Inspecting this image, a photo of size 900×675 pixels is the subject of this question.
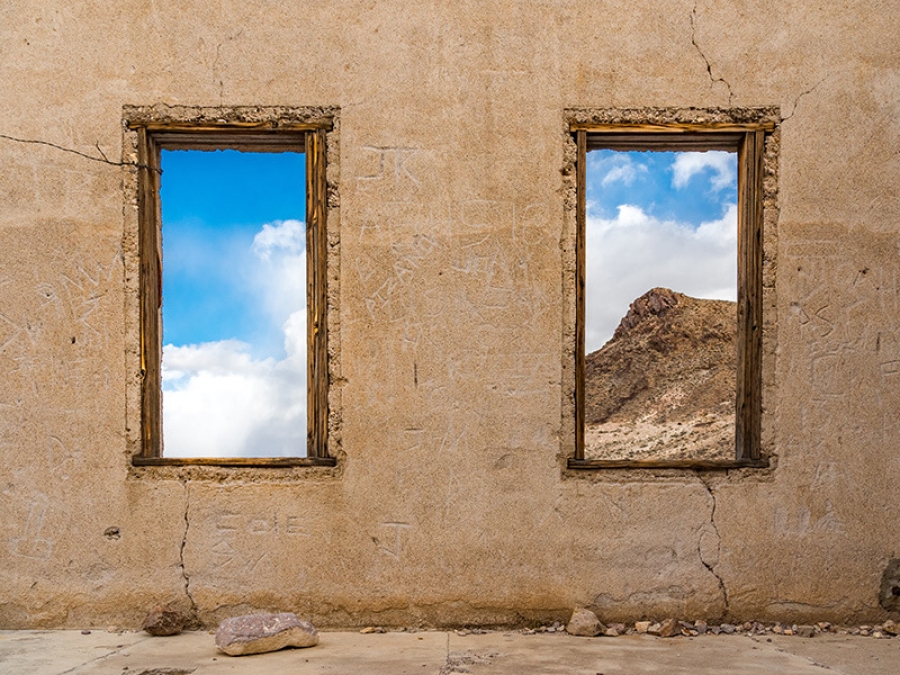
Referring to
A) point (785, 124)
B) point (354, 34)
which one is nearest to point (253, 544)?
point (354, 34)

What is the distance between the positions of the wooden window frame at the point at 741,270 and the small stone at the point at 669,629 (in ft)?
2.39

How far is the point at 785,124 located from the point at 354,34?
219 centimetres

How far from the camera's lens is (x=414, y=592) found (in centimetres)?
347

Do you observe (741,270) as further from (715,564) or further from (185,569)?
(185,569)

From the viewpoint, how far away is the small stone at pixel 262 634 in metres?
3.07

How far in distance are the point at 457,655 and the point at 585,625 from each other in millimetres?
663

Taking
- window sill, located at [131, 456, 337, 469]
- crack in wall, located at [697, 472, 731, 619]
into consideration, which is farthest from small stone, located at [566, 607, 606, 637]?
window sill, located at [131, 456, 337, 469]

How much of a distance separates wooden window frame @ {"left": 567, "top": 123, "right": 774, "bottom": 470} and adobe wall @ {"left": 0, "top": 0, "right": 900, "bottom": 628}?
8 centimetres

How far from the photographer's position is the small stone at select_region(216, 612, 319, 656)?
307 cm

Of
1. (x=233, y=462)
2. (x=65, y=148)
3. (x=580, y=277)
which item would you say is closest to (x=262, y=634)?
(x=233, y=462)

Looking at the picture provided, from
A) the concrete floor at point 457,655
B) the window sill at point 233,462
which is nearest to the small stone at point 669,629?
the concrete floor at point 457,655

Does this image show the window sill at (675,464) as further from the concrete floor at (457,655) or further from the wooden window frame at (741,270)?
the concrete floor at (457,655)

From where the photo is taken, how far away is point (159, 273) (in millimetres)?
3646

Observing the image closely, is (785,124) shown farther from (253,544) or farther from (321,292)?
(253,544)
